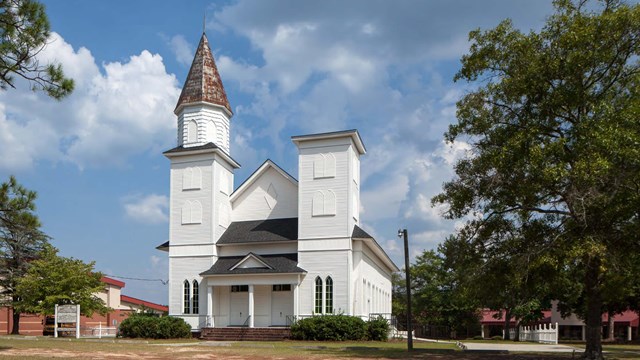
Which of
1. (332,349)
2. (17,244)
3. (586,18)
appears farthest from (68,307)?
(586,18)

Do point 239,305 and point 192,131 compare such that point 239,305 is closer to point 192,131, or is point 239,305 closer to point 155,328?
point 155,328

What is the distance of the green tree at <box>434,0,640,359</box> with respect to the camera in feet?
67.5

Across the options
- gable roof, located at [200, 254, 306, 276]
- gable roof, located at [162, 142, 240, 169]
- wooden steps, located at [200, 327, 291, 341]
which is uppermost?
gable roof, located at [162, 142, 240, 169]

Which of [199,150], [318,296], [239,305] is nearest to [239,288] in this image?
[239,305]

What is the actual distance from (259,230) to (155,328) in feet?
29.0

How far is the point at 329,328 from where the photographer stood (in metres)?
36.0

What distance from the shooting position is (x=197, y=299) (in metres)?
41.6

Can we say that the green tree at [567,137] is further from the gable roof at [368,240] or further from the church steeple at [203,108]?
the church steeple at [203,108]

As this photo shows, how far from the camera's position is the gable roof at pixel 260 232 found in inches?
1614

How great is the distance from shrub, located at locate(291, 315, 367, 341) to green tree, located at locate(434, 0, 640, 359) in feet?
44.2

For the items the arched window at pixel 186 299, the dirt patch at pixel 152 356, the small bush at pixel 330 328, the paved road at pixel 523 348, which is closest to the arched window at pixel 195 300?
the arched window at pixel 186 299

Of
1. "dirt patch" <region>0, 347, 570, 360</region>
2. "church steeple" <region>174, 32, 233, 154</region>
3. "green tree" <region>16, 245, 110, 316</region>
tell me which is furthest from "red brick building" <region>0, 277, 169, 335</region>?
"dirt patch" <region>0, 347, 570, 360</region>

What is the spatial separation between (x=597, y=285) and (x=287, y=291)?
70.7 feet

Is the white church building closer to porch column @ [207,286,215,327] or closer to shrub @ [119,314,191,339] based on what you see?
porch column @ [207,286,215,327]
